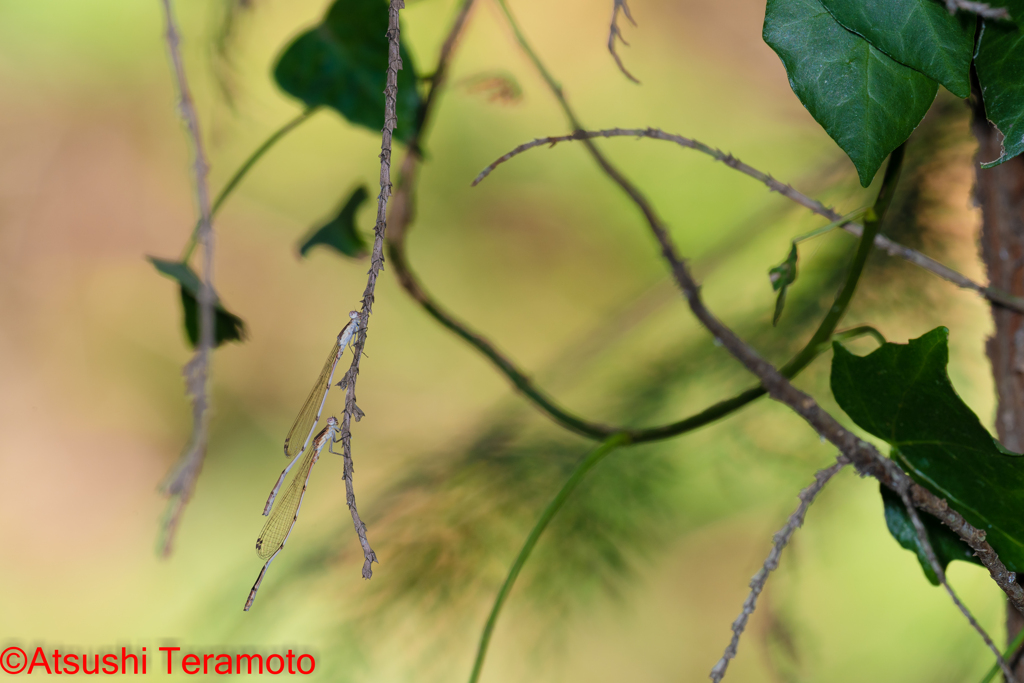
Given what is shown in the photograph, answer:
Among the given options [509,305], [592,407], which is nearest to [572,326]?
[509,305]

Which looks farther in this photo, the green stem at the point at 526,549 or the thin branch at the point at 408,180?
the thin branch at the point at 408,180

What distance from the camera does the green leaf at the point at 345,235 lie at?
0.44m

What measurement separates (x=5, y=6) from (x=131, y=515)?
80cm

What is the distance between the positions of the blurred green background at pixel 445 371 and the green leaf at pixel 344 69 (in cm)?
29

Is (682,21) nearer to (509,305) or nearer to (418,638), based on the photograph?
(509,305)

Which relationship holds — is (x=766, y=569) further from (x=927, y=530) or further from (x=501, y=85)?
(x=501, y=85)

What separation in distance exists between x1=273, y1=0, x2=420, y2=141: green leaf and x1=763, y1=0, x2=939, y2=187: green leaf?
0.26 m

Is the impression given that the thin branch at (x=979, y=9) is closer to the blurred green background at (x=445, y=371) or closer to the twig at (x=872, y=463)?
the twig at (x=872, y=463)

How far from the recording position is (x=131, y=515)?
35.9 inches

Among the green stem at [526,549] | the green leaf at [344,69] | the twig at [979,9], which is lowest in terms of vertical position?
the green stem at [526,549]

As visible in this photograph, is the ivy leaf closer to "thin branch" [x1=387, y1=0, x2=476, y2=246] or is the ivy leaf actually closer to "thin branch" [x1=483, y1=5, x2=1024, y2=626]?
"thin branch" [x1=387, y1=0, x2=476, y2=246]

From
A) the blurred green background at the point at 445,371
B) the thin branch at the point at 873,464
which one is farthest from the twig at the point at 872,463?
the blurred green background at the point at 445,371

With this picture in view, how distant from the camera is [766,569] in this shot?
0.20 m

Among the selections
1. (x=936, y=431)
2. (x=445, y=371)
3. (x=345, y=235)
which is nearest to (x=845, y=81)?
(x=936, y=431)
